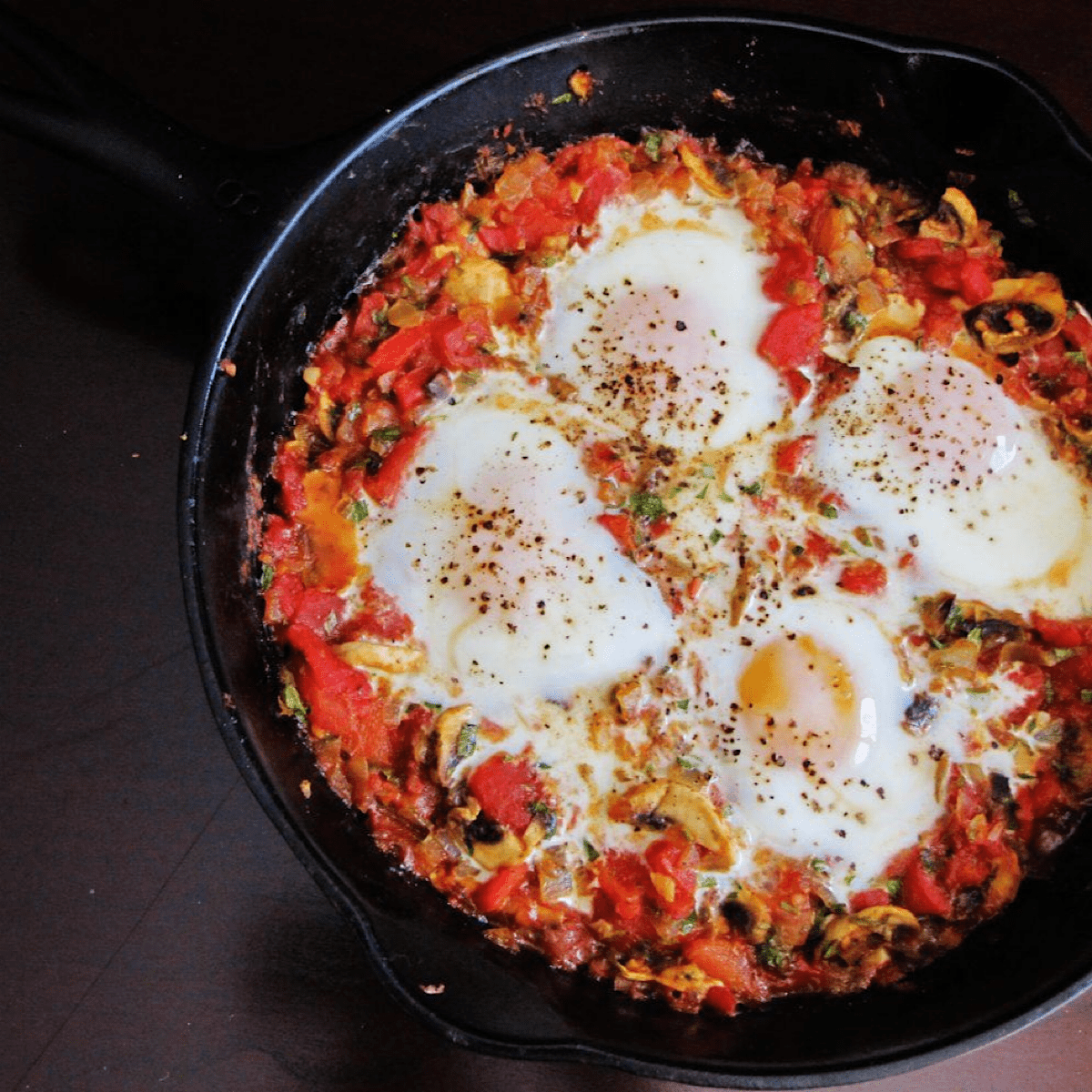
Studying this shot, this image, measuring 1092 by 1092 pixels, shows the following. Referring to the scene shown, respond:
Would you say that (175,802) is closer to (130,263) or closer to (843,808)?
(130,263)

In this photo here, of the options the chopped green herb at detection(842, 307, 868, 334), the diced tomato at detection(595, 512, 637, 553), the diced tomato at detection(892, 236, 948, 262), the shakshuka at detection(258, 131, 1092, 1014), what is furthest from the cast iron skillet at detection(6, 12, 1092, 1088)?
the diced tomato at detection(595, 512, 637, 553)

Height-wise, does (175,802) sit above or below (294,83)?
below

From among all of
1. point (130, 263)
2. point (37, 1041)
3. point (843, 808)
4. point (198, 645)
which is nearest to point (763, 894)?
point (843, 808)

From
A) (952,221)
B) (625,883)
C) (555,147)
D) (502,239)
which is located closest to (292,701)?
(625,883)

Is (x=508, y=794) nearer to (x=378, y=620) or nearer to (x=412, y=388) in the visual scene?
(x=378, y=620)

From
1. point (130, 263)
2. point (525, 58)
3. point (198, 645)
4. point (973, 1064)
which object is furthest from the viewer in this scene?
point (130, 263)

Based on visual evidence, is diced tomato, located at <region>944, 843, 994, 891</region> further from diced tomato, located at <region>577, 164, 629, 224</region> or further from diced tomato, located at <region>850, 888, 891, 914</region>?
diced tomato, located at <region>577, 164, 629, 224</region>

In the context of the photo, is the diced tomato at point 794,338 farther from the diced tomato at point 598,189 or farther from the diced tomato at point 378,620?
the diced tomato at point 378,620
